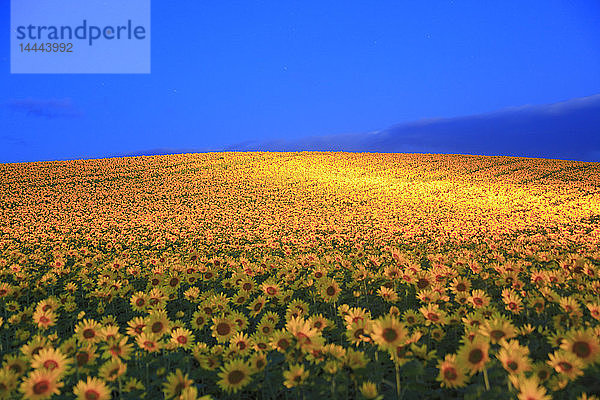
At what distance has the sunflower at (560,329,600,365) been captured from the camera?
2.45m

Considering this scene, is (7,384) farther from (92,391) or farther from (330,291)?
(330,291)

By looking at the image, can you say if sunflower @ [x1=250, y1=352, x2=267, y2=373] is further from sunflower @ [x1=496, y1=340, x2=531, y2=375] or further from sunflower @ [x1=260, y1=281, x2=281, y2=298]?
sunflower @ [x1=260, y1=281, x2=281, y2=298]

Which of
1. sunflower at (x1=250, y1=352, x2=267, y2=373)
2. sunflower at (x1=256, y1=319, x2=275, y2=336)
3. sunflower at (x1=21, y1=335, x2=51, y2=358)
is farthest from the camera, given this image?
sunflower at (x1=256, y1=319, x2=275, y2=336)

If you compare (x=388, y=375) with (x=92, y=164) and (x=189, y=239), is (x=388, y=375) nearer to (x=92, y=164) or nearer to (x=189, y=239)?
(x=189, y=239)

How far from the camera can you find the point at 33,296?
7902 millimetres

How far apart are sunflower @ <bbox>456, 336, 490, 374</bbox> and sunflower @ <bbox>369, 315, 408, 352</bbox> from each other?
395mm

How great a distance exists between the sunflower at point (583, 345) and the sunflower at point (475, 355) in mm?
633

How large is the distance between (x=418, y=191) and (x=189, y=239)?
20.7 metres

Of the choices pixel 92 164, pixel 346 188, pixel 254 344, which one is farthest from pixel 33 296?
pixel 92 164

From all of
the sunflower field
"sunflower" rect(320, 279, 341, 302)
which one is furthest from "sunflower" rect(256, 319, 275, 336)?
"sunflower" rect(320, 279, 341, 302)

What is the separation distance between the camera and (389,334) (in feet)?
8.71

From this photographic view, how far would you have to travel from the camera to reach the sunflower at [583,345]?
2445mm

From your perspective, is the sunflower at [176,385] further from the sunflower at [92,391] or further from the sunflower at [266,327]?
the sunflower at [266,327]

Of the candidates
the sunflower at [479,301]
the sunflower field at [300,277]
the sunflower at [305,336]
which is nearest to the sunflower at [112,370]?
the sunflower field at [300,277]
